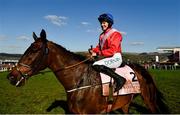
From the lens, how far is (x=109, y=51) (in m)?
7.02

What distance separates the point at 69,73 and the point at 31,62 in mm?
900

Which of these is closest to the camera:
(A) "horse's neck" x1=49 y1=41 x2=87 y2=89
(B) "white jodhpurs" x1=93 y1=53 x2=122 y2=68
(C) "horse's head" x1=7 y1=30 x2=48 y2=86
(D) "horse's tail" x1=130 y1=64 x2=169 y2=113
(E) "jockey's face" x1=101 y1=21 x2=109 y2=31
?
(C) "horse's head" x1=7 y1=30 x2=48 y2=86

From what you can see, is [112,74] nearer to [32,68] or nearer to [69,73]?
[69,73]

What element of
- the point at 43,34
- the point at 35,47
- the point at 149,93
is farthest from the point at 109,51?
the point at 149,93

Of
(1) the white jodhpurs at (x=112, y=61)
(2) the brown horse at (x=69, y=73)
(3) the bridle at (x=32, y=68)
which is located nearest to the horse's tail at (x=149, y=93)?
(2) the brown horse at (x=69, y=73)

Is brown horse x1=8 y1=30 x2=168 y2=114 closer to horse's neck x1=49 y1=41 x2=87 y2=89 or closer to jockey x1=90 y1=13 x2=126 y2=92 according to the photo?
horse's neck x1=49 y1=41 x2=87 y2=89

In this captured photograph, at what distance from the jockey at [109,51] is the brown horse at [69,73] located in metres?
0.25

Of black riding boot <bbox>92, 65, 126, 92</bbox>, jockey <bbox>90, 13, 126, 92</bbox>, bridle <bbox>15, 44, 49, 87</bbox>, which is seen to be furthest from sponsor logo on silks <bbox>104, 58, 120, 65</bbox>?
bridle <bbox>15, 44, 49, 87</bbox>

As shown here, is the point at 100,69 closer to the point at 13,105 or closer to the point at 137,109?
the point at 137,109

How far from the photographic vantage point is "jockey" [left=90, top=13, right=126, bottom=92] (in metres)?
6.90

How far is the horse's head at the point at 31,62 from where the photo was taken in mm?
6527

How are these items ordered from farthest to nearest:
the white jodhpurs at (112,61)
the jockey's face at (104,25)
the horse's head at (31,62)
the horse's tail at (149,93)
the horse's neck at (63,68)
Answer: the horse's tail at (149,93) → the jockey's face at (104,25) → the white jodhpurs at (112,61) → the horse's neck at (63,68) → the horse's head at (31,62)

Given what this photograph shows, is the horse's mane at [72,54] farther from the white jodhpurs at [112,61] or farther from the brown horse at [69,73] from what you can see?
the white jodhpurs at [112,61]

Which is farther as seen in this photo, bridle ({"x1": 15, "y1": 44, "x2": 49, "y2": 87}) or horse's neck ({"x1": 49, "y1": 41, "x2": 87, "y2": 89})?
horse's neck ({"x1": 49, "y1": 41, "x2": 87, "y2": 89})
